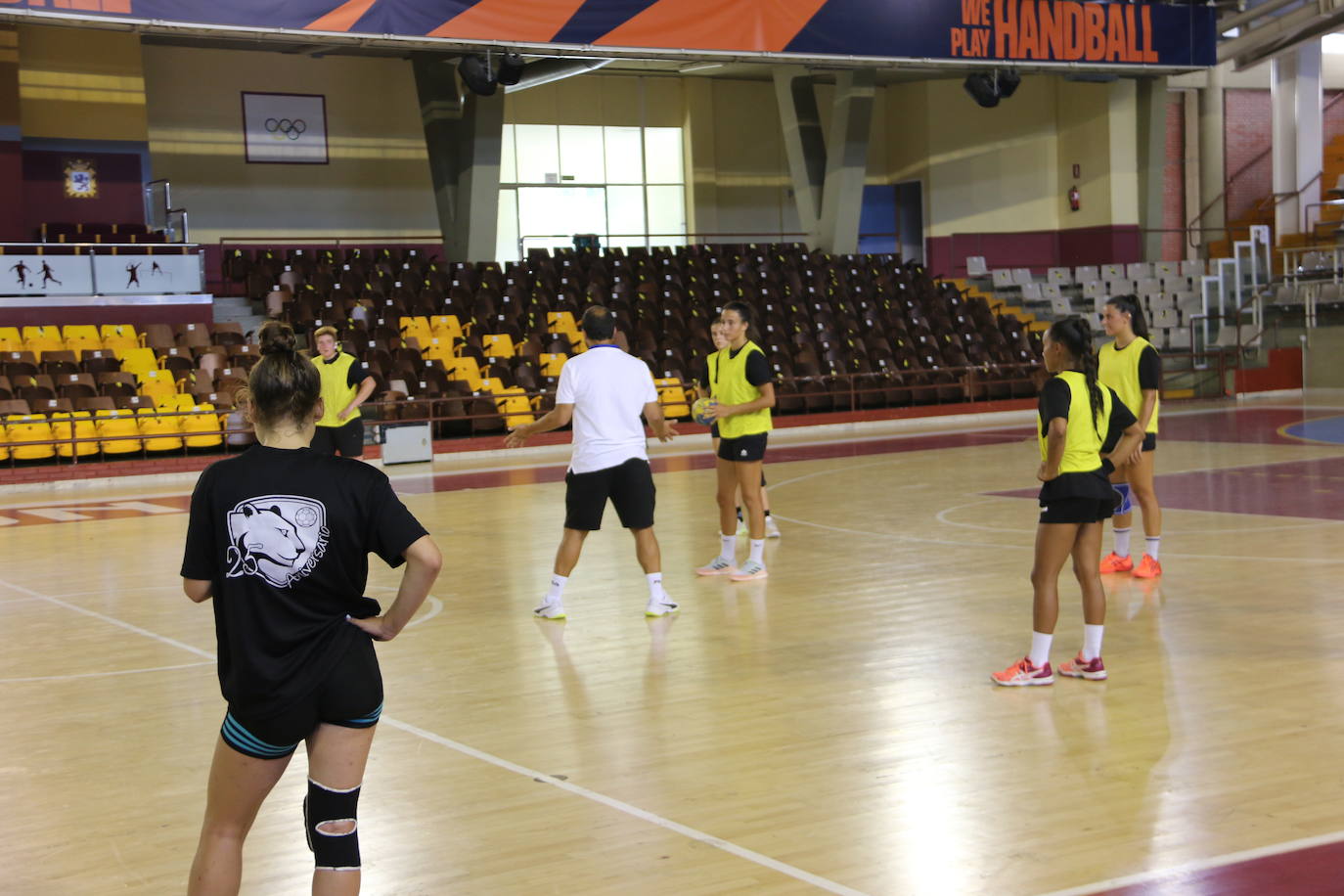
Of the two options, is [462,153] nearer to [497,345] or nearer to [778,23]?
[497,345]

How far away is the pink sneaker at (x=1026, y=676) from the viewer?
21.7 feet

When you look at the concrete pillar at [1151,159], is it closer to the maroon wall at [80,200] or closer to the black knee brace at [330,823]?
the maroon wall at [80,200]

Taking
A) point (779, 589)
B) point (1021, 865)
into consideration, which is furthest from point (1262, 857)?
point (779, 589)

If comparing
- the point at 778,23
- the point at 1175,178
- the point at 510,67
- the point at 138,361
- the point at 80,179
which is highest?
the point at 778,23

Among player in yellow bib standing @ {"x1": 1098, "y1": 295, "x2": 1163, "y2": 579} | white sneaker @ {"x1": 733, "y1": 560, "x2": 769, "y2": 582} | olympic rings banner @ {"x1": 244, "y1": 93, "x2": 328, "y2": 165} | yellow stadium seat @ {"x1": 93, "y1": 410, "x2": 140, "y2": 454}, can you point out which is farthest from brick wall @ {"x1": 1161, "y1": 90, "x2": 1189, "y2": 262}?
white sneaker @ {"x1": 733, "y1": 560, "x2": 769, "y2": 582}

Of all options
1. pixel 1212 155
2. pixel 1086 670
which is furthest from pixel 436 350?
pixel 1212 155

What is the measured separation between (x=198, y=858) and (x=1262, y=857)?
2981 mm

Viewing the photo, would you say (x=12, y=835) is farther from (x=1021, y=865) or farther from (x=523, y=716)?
(x=1021, y=865)

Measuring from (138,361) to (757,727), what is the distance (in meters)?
17.5

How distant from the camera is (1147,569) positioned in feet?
30.9

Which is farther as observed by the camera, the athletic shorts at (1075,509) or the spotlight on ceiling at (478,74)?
the spotlight on ceiling at (478,74)

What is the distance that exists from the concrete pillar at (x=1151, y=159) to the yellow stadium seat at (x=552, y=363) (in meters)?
15.7

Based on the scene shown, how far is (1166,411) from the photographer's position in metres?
25.6

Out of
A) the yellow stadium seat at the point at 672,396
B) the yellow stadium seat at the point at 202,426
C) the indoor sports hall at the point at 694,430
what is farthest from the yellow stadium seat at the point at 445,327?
the yellow stadium seat at the point at 202,426
